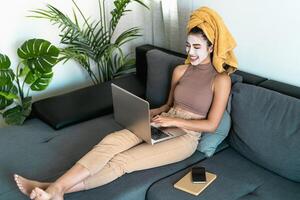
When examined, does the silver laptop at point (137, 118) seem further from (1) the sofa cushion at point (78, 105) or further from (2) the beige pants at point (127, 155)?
(1) the sofa cushion at point (78, 105)

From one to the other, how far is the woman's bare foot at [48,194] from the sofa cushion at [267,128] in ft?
3.42

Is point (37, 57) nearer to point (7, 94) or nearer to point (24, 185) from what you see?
point (7, 94)

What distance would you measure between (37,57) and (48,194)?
134 centimetres

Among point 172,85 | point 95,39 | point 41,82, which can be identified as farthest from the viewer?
point 95,39

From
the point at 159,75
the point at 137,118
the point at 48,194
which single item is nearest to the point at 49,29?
the point at 159,75

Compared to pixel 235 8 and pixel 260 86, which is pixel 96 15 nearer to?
pixel 235 8

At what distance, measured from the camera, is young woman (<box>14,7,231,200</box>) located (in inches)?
64.8

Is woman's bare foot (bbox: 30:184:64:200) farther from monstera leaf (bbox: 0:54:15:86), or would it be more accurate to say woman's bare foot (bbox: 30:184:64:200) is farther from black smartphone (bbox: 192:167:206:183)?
monstera leaf (bbox: 0:54:15:86)

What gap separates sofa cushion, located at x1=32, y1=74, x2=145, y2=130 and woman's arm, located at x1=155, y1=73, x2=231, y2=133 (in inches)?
29.2

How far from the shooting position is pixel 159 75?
2367 millimetres

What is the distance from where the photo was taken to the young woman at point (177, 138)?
165 centimetres

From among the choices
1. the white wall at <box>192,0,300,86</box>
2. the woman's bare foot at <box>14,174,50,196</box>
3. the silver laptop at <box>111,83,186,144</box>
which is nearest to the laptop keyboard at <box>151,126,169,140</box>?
the silver laptop at <box>111,83,186,144</box>

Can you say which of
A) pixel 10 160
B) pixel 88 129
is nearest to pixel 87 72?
pixel 88 129

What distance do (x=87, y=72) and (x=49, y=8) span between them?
2.48 ft
